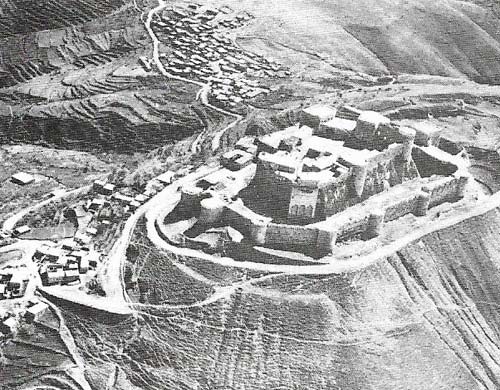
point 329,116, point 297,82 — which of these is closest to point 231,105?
point 297,82

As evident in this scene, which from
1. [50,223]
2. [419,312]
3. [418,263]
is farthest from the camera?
[50,223]

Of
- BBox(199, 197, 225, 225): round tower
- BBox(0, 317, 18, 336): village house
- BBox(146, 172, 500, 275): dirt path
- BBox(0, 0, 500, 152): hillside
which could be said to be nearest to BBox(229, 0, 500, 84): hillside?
BBox(0, 0, 500, 152): hillside

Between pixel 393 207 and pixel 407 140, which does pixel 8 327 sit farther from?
pixel 407 140

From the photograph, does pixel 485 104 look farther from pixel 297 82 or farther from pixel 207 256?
pixel 207 256

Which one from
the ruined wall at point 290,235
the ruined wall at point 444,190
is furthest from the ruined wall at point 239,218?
the ruined wall at point 444,190

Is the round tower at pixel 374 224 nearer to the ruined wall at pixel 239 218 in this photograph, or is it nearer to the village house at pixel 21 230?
the ruined wall at pixel 239 218

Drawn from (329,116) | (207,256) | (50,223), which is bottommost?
(50,223)

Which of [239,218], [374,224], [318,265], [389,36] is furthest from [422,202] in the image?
[389,36]
